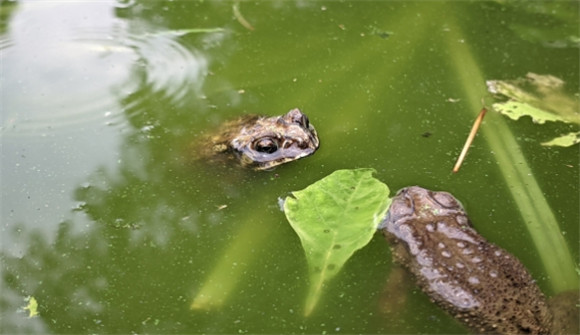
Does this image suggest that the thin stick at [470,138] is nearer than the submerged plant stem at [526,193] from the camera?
No

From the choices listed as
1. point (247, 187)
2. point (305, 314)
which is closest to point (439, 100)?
point (247, 187)

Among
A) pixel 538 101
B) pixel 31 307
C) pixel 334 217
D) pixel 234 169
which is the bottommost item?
pixel 31 307

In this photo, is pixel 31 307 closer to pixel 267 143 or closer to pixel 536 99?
pixel 267 143

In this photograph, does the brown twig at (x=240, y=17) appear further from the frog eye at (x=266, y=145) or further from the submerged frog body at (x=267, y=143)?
the frog eye at (x=266, y=145)

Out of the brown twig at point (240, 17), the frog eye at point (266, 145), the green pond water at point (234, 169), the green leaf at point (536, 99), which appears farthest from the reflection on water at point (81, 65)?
the green leaf at point (536, 99)

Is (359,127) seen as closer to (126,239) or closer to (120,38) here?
(126,239)

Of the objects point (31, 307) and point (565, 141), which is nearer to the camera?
point (31, 307)

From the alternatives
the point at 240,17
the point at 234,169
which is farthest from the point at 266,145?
the point at 240,17
